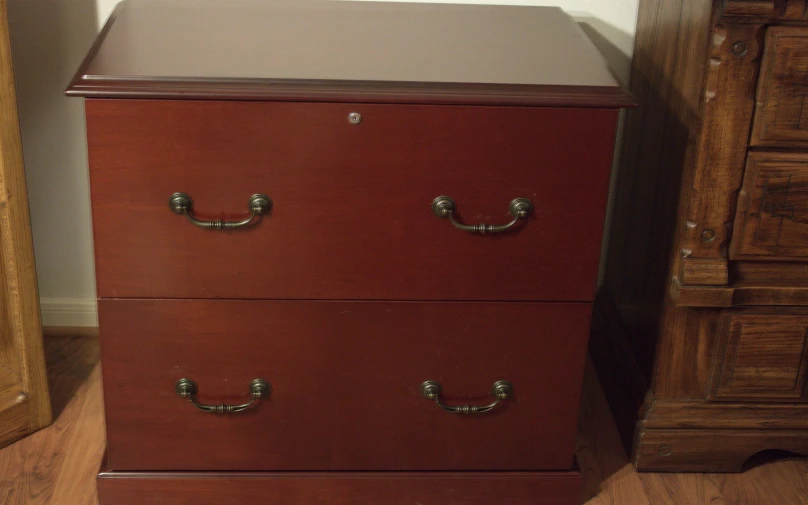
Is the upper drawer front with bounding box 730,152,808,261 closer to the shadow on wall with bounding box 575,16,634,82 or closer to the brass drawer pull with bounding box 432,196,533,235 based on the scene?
the brass drawer pull with bounding box 432,196,533,235

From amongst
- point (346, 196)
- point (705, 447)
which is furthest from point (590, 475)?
point (346, 196)

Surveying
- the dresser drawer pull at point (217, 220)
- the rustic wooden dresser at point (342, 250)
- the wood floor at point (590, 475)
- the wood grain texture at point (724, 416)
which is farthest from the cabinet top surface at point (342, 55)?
the wood floor at point (590, 475)

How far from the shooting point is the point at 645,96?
1.61m

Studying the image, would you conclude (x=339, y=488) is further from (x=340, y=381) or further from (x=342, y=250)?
(x=342, y=250)

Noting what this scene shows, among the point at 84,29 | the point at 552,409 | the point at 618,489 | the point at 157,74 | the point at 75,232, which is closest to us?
the point at 157,74

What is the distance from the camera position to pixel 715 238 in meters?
1.37

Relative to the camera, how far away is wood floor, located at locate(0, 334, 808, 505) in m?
1.50

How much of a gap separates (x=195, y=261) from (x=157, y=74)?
0.84 ft

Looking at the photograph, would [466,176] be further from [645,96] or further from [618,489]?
[618,489]

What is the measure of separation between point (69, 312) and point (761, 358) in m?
1.33

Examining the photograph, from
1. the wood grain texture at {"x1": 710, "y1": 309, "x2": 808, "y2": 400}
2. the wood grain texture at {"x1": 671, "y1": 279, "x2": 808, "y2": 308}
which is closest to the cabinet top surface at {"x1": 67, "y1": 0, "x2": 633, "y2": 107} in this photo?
the wood grain texture at {"x1": 671, "y1": 279, "x2": 808, "y2": 308}

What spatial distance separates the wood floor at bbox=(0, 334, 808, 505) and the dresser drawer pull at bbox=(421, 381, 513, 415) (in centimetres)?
Answer: 28

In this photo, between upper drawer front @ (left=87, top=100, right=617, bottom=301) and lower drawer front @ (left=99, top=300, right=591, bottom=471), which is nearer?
upper drawer front @ (left=87, top=100, right=617, bottom=301)

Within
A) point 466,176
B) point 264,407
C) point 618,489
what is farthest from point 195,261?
point 618,489
